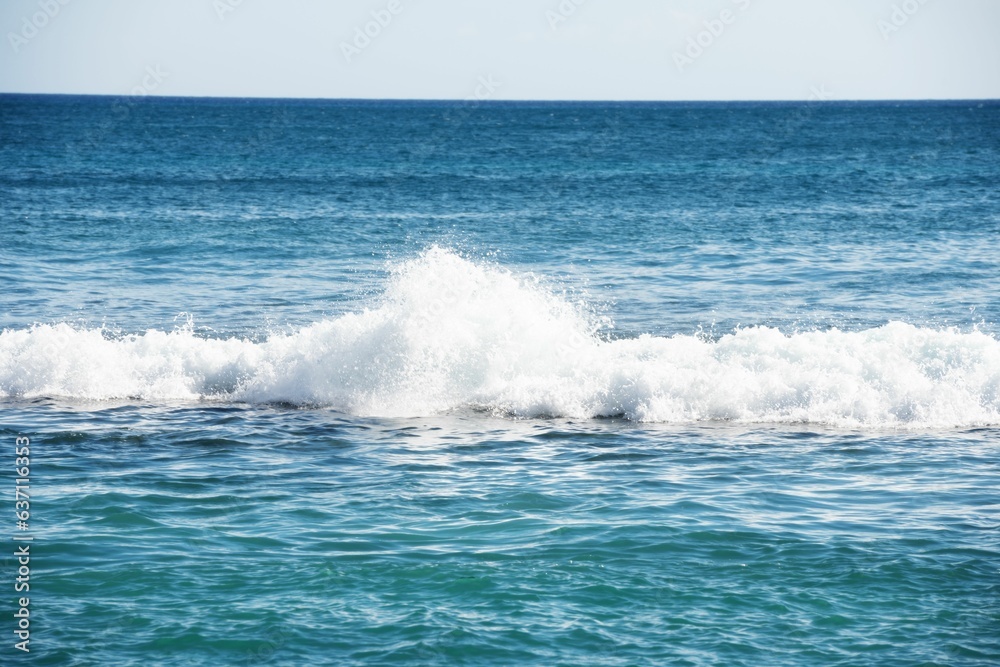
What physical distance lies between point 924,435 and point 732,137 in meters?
71.2

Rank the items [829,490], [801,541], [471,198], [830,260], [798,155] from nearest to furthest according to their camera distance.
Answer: [801,541], [829,490], [830,260], [471,198], [798,155]

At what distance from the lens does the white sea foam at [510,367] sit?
584 inches

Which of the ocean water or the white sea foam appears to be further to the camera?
the white sea foam

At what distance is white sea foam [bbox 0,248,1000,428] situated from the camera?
48.7 feet

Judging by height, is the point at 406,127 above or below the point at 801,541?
above

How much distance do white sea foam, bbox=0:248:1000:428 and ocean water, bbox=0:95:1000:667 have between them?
59 millimetres

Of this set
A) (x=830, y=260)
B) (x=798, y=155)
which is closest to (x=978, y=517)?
(x=830, y=260)

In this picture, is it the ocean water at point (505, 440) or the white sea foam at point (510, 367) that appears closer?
the ocean water at point (505, 440)

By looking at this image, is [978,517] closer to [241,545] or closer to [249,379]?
[241,545]

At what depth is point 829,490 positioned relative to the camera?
11094mm

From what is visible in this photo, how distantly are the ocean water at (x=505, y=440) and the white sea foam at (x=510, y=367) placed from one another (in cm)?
6

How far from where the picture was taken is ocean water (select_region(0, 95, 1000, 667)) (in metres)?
8.14

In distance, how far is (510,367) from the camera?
16266 mm

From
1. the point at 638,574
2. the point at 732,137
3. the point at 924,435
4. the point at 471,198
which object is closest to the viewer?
the point at 638,574
